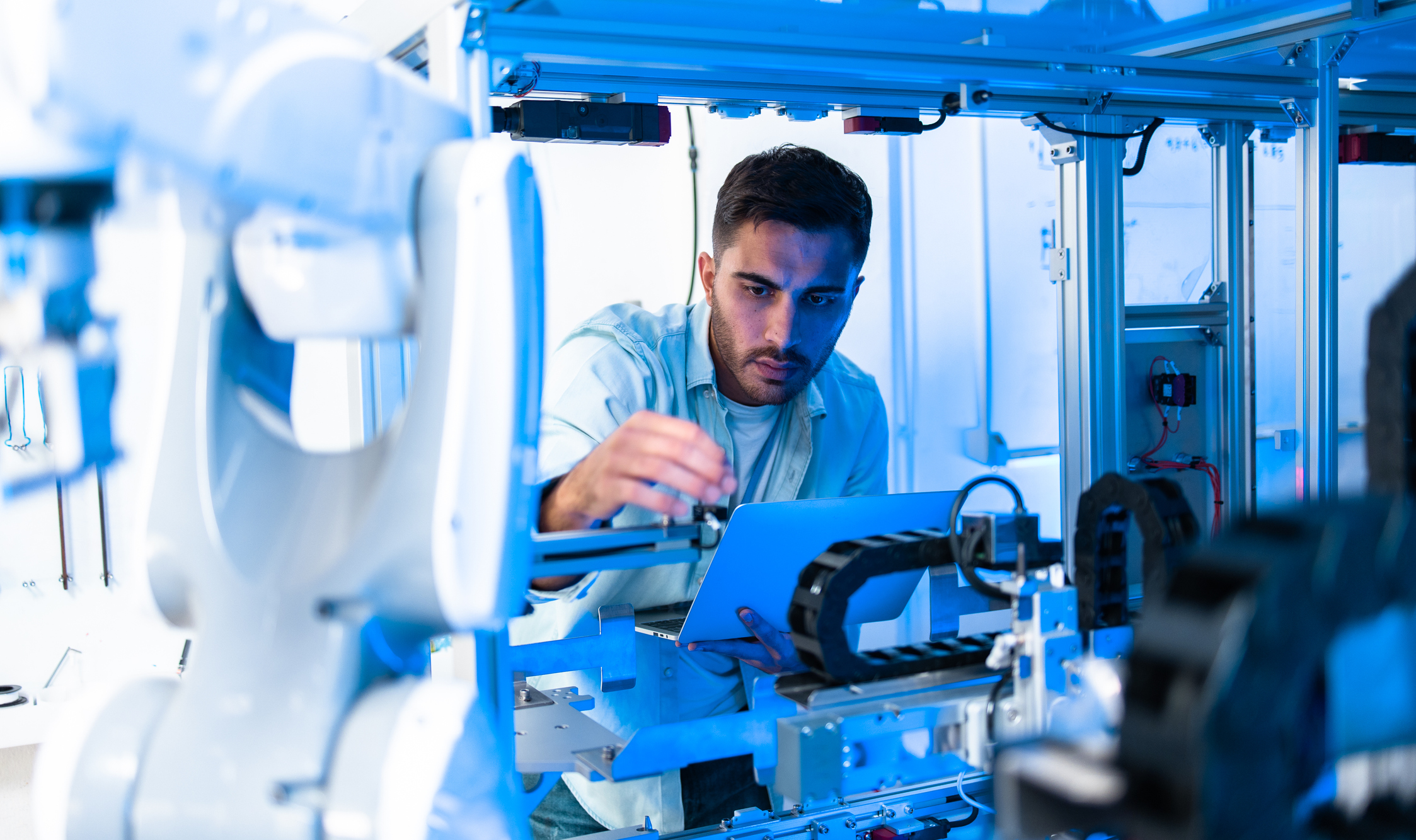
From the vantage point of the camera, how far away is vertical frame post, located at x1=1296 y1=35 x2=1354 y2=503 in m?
1.82

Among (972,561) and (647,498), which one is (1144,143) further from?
(647,498)

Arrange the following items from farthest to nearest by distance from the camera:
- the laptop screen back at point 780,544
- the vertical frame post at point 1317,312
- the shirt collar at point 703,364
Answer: the shirt collar at point 703,364
the vertical frame post at point 1317,312
the laptop screen back at point 780,544

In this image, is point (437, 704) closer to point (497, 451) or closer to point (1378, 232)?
point (497, 451)

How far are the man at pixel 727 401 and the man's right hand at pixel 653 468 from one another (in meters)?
0.69

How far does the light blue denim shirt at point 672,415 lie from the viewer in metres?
1.96

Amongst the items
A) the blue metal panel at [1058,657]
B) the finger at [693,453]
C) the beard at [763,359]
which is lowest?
the blue metal panel at [1058,657]

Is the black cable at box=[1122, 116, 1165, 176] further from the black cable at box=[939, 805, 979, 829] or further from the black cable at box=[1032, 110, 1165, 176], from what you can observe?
the black cable at box=[939, 805, 979, 829]

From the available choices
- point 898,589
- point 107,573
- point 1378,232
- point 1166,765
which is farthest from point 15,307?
point 1378,232

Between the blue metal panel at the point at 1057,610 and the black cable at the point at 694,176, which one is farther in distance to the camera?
the black cable at the point at 694,176

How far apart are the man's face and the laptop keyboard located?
23.6 inches

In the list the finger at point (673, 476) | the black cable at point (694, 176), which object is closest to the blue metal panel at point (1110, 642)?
the finger at point (673, 476)

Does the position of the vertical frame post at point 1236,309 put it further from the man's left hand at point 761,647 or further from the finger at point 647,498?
the finger at point 647,498

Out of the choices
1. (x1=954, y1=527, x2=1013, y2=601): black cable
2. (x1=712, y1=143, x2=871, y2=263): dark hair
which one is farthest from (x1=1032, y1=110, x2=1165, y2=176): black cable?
(x1=954, y1=527, x2=1013, y2=601): black cable

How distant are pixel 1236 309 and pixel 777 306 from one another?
0.93 meters
